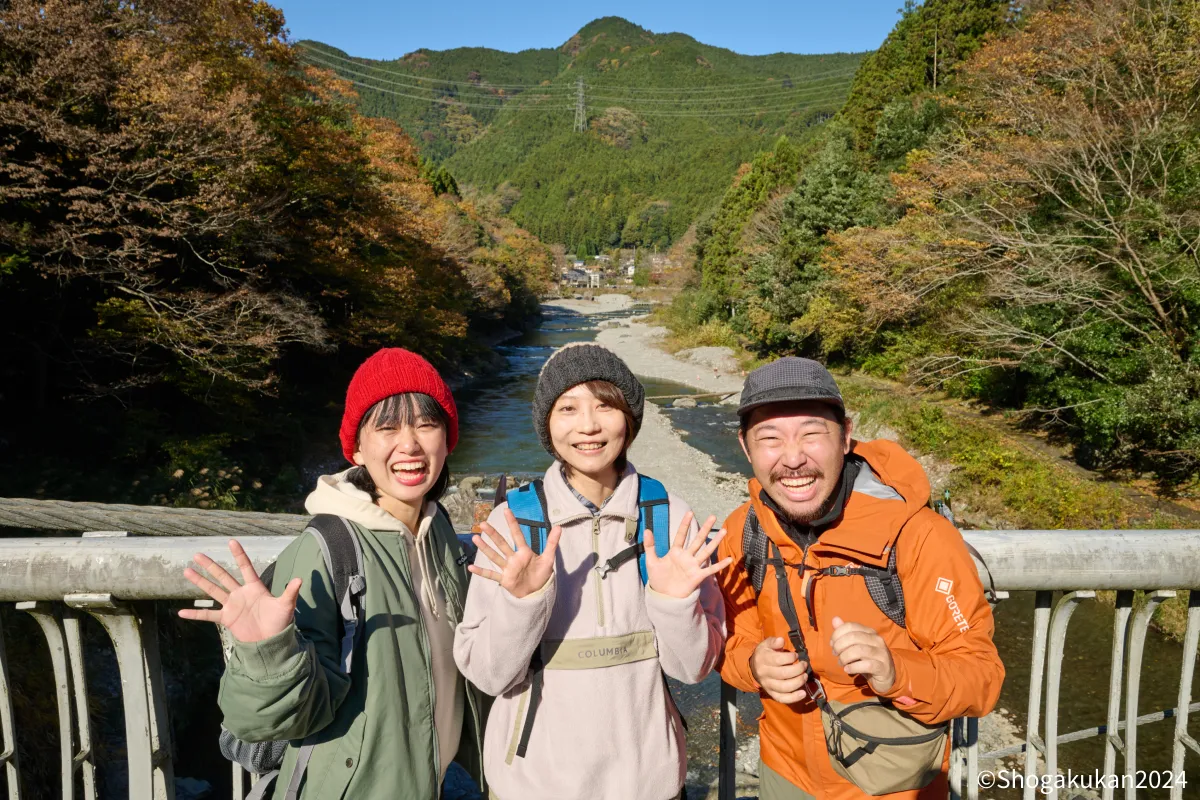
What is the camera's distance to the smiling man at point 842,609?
60.1 inches

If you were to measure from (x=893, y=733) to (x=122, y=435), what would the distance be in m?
13.3

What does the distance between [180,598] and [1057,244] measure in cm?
1544

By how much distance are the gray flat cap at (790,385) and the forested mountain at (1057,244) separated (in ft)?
40.5

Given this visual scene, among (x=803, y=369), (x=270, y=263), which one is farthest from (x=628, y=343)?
(x=803, y=369)

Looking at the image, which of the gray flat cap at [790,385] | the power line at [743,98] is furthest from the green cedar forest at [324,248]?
the power line at [743,98]

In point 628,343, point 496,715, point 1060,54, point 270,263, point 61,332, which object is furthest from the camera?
point 628,343

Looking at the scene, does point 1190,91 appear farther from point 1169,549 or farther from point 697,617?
point 697,617

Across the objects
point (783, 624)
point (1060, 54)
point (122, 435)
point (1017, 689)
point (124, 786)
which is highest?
point (1060, 54)

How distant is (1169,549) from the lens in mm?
1689

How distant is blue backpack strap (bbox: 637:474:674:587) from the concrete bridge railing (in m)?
0.46

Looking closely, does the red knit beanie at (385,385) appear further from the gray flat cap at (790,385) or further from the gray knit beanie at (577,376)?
the gray flat cap at (790,385)

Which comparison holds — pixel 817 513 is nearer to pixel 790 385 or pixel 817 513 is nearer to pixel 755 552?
A: pixel 755 552

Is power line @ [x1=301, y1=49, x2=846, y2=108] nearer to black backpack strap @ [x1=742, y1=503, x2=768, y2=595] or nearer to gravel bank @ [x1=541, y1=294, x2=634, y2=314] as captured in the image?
gravel bank @ [x1=541, y1=294, x2=634, y2=314]

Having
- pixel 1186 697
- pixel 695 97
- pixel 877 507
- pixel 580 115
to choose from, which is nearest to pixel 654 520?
pixel 877 507
